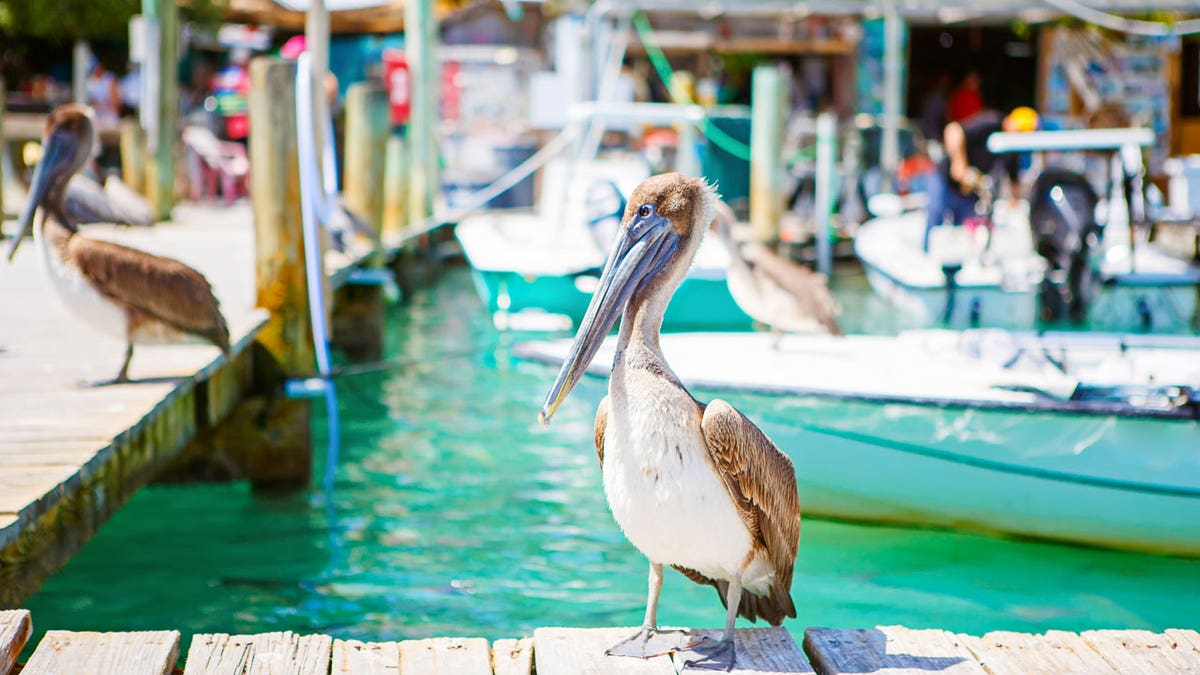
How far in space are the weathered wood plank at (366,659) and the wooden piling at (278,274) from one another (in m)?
3.49

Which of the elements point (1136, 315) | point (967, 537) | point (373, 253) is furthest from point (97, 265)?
point (1136, 315)

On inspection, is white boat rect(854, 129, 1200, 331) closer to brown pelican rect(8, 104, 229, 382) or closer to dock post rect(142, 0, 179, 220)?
brown pelican rect(8, 104, 229, 382)

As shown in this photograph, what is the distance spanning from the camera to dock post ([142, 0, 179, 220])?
12.6 m

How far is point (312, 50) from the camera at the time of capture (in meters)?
6.93

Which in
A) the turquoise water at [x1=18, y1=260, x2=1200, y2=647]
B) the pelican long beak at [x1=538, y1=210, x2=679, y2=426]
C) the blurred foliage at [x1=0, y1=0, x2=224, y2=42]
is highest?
the blurred foliage at [x1=0, y1=0, x2=224, y2=42]

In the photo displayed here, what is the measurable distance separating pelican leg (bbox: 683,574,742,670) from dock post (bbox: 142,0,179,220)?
10.5m

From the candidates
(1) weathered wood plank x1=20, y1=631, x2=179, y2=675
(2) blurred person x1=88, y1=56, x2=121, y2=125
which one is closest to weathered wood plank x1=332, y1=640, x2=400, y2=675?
(1) weathered wood plank x1=20, y1=631, x2=179, y2=675

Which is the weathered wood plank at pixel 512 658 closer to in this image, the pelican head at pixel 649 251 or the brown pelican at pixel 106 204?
the pelican head at pixel 649 251

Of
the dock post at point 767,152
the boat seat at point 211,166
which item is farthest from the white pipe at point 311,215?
the boat seat at point 211,166

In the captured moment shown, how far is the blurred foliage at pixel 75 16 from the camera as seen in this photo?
55.2 feet

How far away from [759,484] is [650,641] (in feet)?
1.39

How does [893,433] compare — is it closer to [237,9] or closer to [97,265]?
[97,265]

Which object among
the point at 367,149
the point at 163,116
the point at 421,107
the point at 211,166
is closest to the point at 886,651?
Answer: the point at 367,149

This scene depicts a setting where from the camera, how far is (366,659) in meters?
2.96
